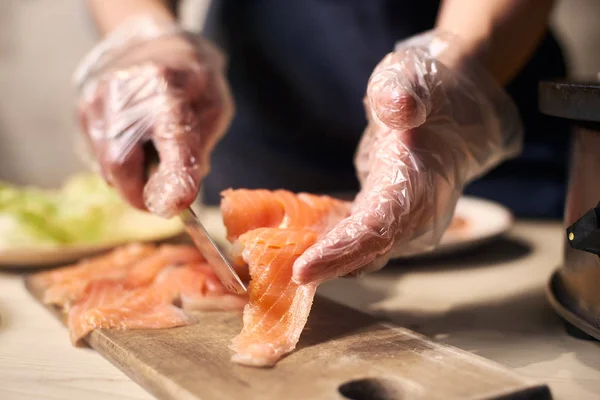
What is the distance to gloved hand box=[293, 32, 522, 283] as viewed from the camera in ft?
3.24

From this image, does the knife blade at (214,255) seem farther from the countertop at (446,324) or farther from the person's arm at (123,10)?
the person's arm at (123,10)

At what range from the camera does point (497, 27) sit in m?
1.22

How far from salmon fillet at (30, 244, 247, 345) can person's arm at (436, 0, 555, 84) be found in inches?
23.9

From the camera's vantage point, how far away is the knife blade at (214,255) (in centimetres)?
114

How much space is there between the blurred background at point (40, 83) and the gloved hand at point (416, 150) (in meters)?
2.54

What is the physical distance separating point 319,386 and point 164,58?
0.94m

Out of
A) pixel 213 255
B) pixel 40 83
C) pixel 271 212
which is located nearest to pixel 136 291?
pixel 213 255

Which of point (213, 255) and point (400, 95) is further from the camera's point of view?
point (213, 255)

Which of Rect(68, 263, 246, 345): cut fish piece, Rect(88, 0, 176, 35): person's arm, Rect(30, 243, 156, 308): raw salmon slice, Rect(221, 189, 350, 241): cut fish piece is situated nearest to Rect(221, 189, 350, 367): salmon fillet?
Rect(221, 189, 350, 241): cut fish piece

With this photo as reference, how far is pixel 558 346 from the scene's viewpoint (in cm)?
110

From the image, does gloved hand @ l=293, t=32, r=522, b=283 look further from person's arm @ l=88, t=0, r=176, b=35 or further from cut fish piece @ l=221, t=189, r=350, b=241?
person's arm @ l=88, t=0, r=176, b=35

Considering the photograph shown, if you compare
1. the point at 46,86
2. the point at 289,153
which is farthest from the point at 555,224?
the point at 46,86

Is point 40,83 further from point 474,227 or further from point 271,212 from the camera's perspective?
point 271,212

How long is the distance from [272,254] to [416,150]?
27 cm
